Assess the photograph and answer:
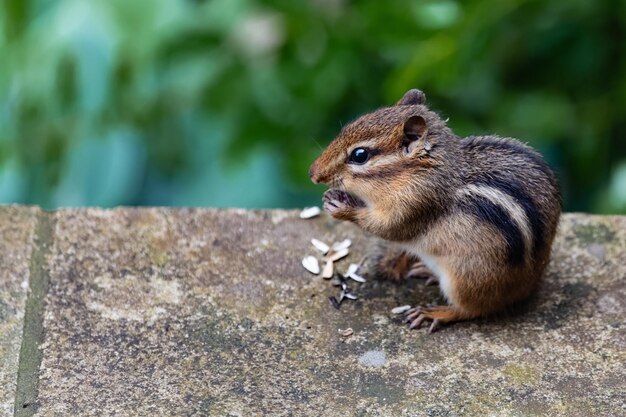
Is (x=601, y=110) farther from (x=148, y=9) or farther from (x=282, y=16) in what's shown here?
(x=148, y=9)

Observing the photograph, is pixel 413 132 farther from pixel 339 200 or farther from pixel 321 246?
pixel 321 246

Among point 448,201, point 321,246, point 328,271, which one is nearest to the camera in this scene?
point 448,201

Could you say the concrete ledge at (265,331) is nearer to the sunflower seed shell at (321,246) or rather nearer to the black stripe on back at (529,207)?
the sunflower seed shell at (321,246)

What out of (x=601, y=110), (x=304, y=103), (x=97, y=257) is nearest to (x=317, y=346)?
(x=97, y=257)

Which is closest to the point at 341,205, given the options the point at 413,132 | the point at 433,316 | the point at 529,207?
the point at 413,132

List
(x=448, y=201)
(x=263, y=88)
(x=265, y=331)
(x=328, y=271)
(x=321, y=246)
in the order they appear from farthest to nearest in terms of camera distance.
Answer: (x=263, y=88)
(x=321, y=246)
(x=328, y=271)
(x=448, y=201)
(x=265, y=331)

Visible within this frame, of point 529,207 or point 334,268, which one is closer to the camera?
point 529,207

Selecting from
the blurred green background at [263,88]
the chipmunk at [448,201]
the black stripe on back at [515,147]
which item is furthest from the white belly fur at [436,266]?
the blurred green background at [263,88]

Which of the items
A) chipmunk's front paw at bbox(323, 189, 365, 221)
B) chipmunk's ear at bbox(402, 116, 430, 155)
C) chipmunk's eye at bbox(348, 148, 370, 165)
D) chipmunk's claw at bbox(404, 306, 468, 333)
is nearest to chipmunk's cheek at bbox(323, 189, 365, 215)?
chipmunk's front paw at bbox(323, 189, 365, 221)
